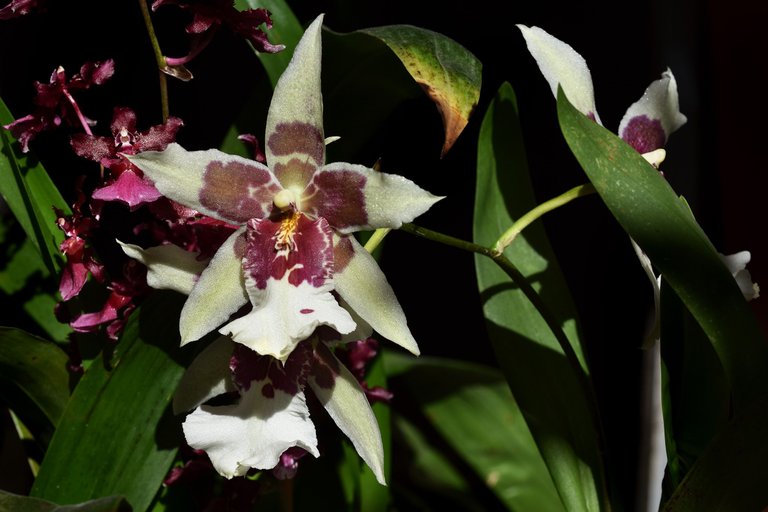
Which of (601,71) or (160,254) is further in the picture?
(601,71)

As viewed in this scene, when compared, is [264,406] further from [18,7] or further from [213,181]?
[18,7]

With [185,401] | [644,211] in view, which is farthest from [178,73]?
[644,211]

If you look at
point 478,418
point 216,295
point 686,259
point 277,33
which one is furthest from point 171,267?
point 478,418

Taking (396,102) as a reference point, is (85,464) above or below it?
below

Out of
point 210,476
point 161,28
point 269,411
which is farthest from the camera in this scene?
point 161,28

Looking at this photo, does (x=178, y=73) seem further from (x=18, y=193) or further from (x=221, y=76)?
(x=221, y=76)

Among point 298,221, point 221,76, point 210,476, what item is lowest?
point 210,476

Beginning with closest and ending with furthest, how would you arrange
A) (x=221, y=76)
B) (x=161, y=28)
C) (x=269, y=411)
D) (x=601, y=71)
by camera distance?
(x=269, y=411) → (x=161, y=28) → (x=221, y=76) → (x=601, y=71)
